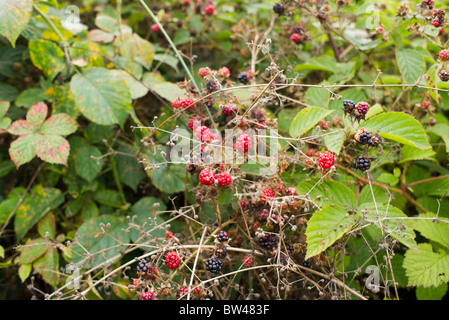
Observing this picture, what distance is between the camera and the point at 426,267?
1188 mm

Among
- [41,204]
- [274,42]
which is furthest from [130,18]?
[41,204]

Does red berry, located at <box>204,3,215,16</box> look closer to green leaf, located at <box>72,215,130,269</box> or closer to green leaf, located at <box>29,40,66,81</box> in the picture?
green leaf, located at <box>29,40,66,81</box>

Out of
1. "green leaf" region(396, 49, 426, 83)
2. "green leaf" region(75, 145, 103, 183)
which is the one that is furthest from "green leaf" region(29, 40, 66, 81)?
"green leaf" region(396, 49, 426, 83)

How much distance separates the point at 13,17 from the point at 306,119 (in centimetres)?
123

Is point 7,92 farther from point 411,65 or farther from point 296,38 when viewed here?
point 411,65

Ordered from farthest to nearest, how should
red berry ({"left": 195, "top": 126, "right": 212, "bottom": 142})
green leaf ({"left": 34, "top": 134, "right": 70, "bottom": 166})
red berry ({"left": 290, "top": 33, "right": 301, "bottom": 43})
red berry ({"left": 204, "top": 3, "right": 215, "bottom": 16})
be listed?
red berry ({"left": 204, "top": 3, "right": 215, "bottom": 16})
red berry ({"left": 290, "top": 33, "right": 301, "bottom": 43})
green leaf ({"left": 34, "top": 134, "right": 70, "bottom": 166})
red berry ({"left": 195, "top": 126, "right": 212, "bottom": 142})

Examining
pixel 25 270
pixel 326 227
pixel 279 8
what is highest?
pixel 279 8

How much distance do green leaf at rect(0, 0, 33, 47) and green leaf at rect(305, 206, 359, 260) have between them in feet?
4.32

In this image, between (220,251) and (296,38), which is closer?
(220,251)

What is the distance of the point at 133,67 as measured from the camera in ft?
5.48

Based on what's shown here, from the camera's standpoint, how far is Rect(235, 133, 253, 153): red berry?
112 centimetres

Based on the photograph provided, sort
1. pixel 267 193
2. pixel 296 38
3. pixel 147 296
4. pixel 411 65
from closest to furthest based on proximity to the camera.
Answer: pixel 147 296
pixel 267 193
pixel 411 65
pixel 296 38

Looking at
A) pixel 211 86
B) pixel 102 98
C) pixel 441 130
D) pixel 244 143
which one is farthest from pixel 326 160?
pixel 102 98

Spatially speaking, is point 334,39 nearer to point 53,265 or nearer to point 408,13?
point 408,13
